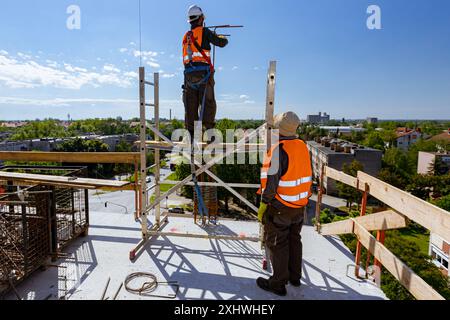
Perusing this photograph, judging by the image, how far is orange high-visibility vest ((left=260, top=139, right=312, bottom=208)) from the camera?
3.14 metres

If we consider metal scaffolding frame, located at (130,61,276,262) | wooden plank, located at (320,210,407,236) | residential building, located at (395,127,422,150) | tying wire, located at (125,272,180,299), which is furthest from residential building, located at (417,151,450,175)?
tying wire, located at (125,272,180,299)

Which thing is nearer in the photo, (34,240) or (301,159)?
(301,159)

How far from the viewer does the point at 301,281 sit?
385 centimetres

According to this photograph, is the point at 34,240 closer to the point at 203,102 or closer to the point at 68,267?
the point at 68,267

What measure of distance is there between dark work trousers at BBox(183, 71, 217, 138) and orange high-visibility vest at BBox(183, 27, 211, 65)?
0.73 feet

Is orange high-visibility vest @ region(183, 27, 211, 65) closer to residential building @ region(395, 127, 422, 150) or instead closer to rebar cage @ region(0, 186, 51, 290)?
rebar cage @ region(0, 186, 51, 290)

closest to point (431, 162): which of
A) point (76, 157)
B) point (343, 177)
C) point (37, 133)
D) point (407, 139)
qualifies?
point (407, 139)

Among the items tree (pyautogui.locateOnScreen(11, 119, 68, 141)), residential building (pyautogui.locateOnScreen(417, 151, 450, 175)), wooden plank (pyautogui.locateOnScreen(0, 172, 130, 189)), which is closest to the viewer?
wooden plank (pyautogui.locateOnScreen(0, 172, 130, 189))

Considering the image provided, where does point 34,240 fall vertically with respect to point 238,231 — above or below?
above

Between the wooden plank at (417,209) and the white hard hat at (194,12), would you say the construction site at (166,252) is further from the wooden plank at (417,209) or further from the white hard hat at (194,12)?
the white hard hat at (194,12)
